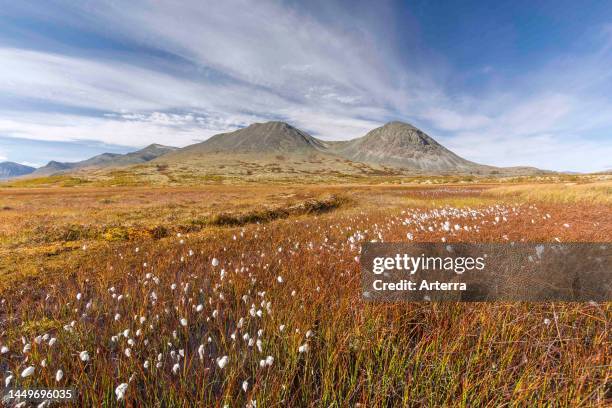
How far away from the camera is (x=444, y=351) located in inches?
105

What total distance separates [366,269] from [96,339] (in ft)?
12.3

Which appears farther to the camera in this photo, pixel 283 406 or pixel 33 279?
pixel 33 279

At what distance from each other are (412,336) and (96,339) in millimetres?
4105

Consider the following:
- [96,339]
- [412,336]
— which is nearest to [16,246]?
[96,339]

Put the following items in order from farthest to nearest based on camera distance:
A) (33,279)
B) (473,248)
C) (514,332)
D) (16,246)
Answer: (16,246) < (33,279) < (473,248) < (514,332)

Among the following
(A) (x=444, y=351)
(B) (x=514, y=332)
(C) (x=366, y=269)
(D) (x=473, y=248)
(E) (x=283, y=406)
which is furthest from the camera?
(D) (x=473, y=248)

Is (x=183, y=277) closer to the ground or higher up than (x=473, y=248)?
closer to the ground

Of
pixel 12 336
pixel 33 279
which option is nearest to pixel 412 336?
pixel 12 336

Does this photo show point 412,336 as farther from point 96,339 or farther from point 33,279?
point 33,279

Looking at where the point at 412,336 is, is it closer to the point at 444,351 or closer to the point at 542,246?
the point at 444,351

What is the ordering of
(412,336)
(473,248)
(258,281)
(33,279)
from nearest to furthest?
(412,336)
(473,248)
(258,281)
(33,279)

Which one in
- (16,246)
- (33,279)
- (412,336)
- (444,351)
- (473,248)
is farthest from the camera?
(16,246)

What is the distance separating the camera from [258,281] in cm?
504

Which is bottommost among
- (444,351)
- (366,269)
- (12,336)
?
(12,336)
